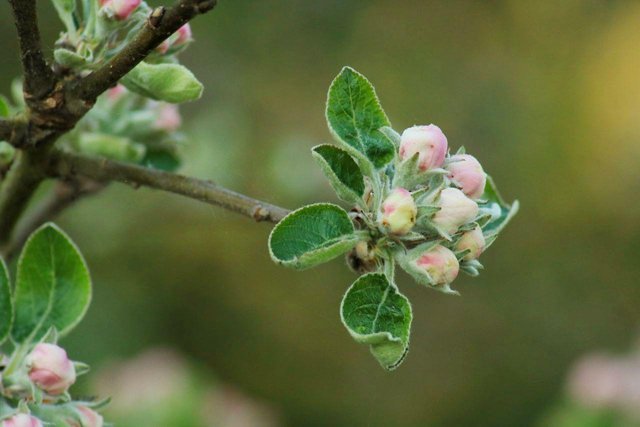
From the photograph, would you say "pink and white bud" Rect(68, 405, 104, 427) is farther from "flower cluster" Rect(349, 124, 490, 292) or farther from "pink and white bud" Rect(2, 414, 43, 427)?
"flower cluster" Rect(349, 124, 490, 292)

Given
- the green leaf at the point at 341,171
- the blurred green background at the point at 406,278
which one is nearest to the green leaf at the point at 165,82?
the green leaf at the point at 341,171

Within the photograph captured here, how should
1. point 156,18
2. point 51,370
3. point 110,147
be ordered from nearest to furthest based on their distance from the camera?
point 156,18 < point 51,370 < point 110,147

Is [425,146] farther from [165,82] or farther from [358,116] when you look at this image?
[165,82]

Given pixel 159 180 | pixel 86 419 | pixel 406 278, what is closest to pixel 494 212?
pixel 159 180

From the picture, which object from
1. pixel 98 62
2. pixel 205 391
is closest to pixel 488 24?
pixel 205 391

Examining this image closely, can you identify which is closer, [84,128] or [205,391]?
[84,128]

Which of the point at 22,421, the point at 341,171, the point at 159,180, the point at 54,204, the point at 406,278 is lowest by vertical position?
the point at 406,278

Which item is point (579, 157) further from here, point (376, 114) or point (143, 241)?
point (376, 114)
